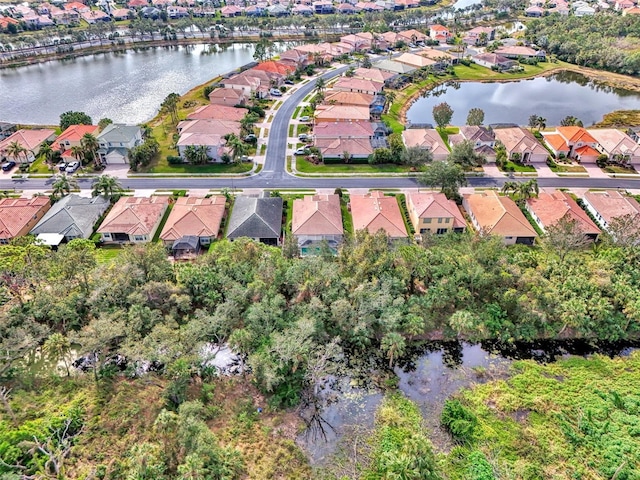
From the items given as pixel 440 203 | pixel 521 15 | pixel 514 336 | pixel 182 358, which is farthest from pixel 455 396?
pixel 521 15

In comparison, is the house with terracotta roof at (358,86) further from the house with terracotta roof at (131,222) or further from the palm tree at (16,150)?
the palm tree at (16,150)

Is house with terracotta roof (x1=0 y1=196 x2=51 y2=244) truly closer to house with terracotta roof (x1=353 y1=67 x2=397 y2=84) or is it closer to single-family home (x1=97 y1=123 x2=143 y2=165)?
single-family home (x1=97 y1=123 x2=143 y2=165)

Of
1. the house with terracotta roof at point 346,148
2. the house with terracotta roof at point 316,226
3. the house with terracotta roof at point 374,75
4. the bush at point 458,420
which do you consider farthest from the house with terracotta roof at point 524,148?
the bush at point 458,420


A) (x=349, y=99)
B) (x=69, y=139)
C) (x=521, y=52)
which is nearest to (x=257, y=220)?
(x=69, y=139)

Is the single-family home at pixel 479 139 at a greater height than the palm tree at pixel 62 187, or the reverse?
the single-family home at pixel 479 139

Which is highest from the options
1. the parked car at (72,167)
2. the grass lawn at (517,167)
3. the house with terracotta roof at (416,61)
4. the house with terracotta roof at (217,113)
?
the house with terracotta roof at (416,61)
